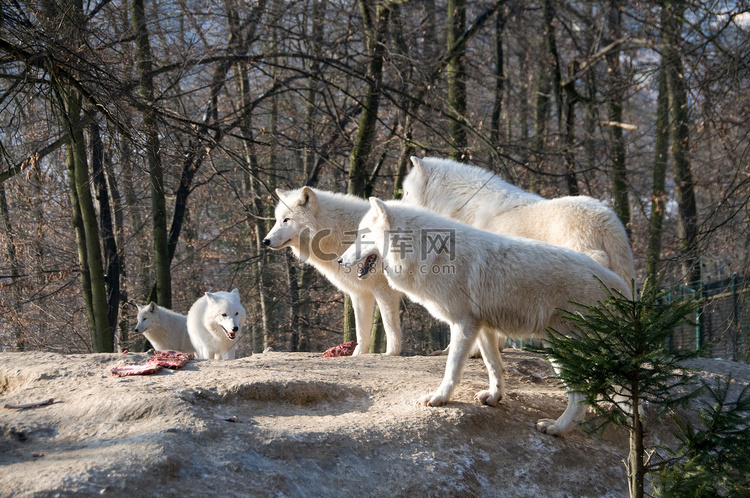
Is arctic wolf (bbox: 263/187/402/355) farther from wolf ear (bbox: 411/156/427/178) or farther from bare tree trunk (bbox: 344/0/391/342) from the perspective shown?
bare tree trunk (bbox: 344/0/391/342)

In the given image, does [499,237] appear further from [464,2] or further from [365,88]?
[464,2]

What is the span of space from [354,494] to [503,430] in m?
1.70

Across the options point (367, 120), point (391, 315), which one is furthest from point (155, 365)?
point (367, 120)

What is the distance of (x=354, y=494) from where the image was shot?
3.80 meters

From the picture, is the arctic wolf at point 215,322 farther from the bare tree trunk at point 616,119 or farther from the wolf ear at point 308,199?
the bare tree trunk at point 616,119

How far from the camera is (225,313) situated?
9055mm

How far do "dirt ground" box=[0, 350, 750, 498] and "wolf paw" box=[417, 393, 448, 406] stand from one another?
8 centimetres

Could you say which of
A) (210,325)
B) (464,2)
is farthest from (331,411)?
(464,2)

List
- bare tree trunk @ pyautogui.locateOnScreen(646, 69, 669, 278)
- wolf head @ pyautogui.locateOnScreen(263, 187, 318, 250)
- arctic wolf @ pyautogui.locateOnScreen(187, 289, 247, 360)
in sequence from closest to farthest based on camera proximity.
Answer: wolf head @ pyautogui.locateOnScreen(263, 187, 318, 250) → arctic wolf @ pyautogui.locateOnScreen(187, 289, 247, 360) → bare tree trunk @ pyautogui.locateOnScreen(646, 69, 669, 278)

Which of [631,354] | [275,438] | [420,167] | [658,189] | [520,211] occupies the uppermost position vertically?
[658,189]

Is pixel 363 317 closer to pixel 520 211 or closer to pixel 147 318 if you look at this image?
pixel 520 211

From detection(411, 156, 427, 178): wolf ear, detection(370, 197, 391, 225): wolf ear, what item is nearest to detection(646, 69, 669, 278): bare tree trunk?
detection(411, 156, 427, 178): wolf ear

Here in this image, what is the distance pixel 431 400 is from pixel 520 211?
2.97 meters

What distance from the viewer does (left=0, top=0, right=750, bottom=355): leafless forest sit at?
670 centimetres
